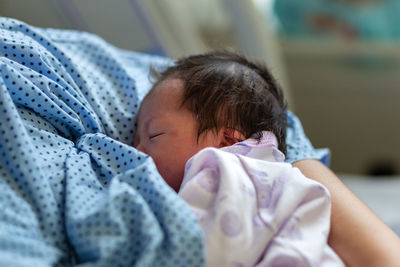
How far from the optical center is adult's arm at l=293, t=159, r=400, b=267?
0.65 meters

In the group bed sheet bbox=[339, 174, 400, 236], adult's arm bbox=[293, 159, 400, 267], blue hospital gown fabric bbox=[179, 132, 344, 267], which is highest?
blue hospital gown fabric bbox=[179, 132, 344, 267]

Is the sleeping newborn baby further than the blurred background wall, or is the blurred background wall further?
the blurred background wall

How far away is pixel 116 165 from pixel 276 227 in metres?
0.28

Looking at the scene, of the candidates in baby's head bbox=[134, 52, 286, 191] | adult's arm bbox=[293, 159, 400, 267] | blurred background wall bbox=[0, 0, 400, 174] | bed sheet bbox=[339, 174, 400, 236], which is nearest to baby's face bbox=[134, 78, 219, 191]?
baby's head bbox=[134, 52, 286, 191]

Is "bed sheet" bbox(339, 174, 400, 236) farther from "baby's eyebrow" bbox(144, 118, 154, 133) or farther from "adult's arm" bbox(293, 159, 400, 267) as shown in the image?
"baby's eyebrow" bbox(144, 118, 154, 133)

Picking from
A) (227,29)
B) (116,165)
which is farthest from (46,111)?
(227,29)

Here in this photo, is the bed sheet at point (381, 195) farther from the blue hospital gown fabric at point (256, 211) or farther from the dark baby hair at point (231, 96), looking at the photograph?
the blue hospital gown fabric at point (256, 211)

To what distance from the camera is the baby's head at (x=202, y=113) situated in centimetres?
83

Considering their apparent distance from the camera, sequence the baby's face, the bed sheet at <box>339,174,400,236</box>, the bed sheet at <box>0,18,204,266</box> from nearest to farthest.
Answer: the bed sheet at <box>0,18,204,266</box> < the baby's face < the bed sheet at <box>339,174,400,236</box>

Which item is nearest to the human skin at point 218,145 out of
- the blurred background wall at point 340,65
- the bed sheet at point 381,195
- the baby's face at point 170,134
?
the baby's face at point 170,134

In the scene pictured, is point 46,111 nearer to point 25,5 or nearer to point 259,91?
point 259,91

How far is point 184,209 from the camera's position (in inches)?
24.0

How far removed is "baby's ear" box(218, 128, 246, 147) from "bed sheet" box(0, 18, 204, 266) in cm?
19

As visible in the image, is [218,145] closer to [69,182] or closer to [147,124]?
[147,124]
